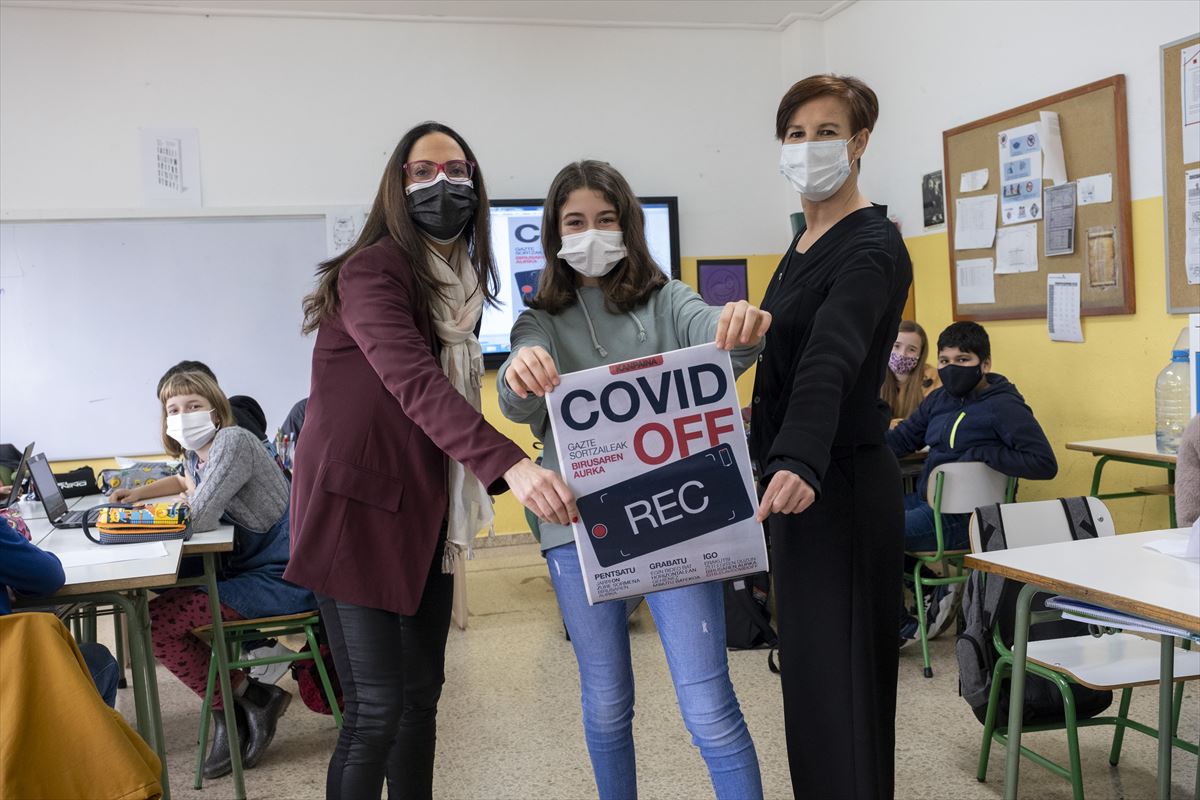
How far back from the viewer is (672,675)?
1.69 metres

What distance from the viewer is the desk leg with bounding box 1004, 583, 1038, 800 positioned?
1933 millimetres

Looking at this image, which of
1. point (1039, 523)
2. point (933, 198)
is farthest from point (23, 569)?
point (933, 198)

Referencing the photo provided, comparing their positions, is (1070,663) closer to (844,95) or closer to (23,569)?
→ (844,95)

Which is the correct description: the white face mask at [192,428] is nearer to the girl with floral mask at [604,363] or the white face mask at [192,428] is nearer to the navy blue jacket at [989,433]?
the girl with floral mask at [604,363]

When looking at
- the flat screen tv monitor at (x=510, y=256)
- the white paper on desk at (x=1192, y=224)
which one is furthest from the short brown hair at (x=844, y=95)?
the flat screen tv monitor at (x=510, y=256)

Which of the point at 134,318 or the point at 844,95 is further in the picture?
the point at 134,318

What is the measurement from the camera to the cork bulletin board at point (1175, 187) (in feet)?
12.2

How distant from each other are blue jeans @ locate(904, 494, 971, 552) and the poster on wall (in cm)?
211

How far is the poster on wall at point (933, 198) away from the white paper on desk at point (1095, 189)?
937mm

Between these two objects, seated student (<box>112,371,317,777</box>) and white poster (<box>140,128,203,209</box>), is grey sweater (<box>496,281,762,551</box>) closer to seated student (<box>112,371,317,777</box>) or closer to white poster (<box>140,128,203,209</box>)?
seated student (<box>112,371,317,777</box>)

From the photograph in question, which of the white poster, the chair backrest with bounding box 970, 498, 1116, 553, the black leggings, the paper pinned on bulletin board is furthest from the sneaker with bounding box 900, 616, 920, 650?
the white poster

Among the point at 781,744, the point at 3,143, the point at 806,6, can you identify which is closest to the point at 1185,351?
the point at 781,744

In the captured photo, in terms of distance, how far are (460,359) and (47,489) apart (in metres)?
2.18

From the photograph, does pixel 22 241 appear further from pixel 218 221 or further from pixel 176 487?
pixel 176 487
